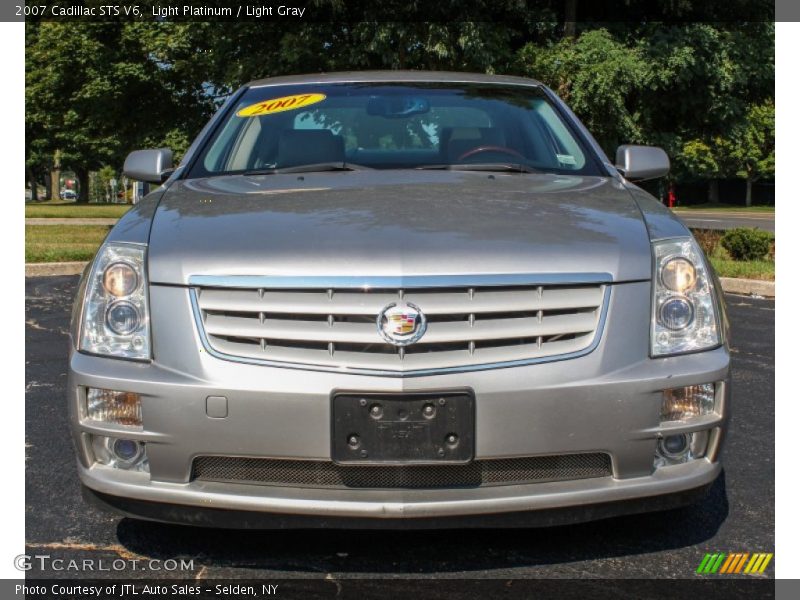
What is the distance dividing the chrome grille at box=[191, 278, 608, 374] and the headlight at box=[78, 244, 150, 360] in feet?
0.64

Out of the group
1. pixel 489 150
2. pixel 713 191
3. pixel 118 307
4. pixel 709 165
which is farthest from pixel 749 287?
pixel 713 191

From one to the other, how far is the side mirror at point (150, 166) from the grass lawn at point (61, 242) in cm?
565

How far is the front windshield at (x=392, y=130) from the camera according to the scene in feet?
12.6

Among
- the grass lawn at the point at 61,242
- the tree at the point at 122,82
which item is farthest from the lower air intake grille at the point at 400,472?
the tree at the point at 122,82

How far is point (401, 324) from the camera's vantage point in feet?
8.18

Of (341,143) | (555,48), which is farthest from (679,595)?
(555,48)

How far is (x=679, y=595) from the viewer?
8.50 ft

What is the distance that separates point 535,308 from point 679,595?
889mm

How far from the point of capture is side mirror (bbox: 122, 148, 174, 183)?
3877mm

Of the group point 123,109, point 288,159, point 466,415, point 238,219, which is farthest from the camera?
point 123,109

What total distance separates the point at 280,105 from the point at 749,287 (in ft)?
23.6

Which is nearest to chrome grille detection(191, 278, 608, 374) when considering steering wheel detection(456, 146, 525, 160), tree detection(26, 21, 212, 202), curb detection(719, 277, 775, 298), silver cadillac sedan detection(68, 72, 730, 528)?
silver cadillac sedan detection(68, 72, 730, 528)

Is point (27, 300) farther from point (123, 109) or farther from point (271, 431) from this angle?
point (123, 109)

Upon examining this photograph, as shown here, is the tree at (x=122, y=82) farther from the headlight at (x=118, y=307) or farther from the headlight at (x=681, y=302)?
the headlight at (x=681, y=302)
